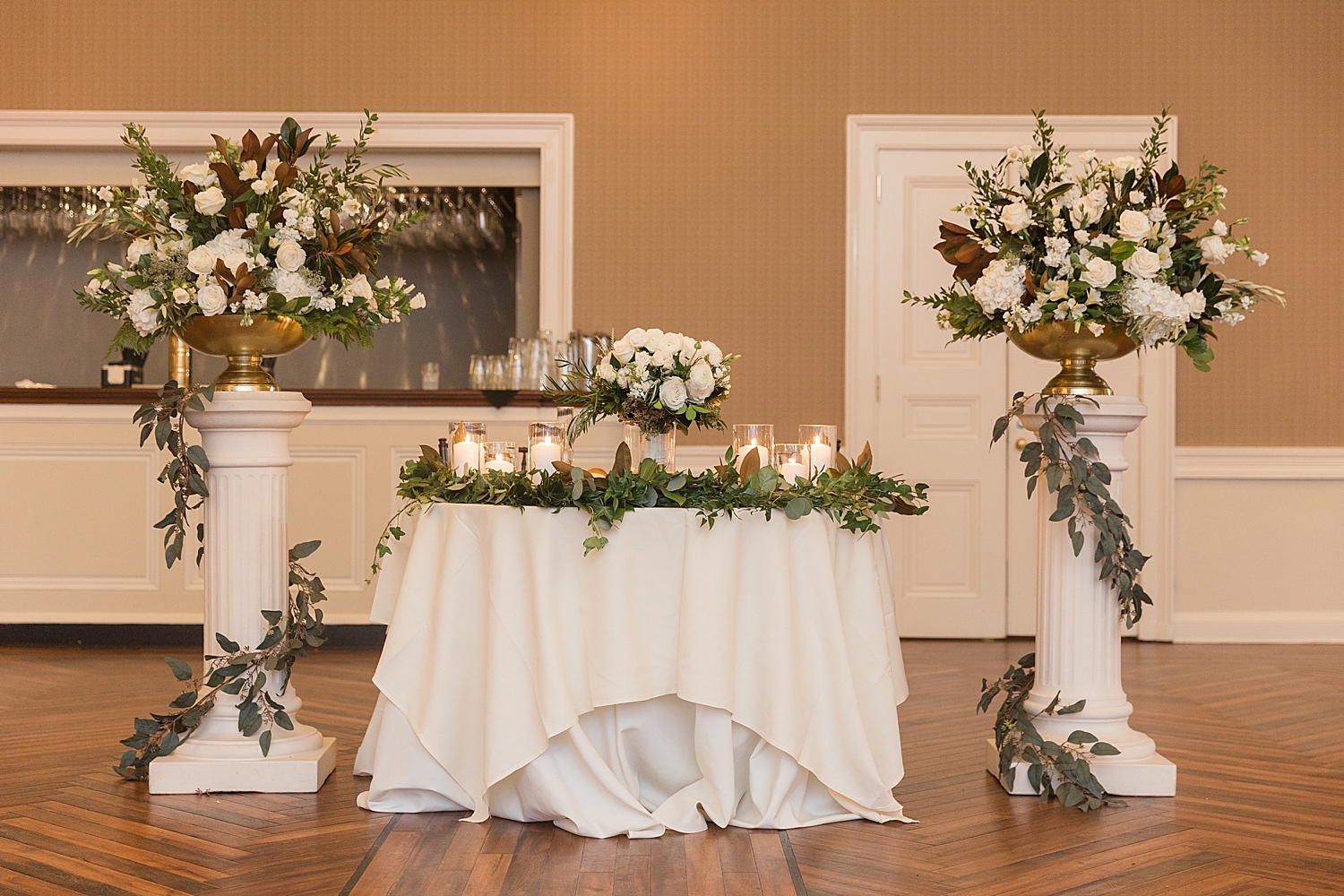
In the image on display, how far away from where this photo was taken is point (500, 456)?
3.10 meters

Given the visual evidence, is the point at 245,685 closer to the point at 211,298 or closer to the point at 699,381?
the point at 211,298

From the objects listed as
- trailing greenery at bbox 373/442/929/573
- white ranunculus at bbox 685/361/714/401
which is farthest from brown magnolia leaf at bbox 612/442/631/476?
white ranunculus at bbox 685/361/714/401

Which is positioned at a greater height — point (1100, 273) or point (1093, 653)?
point (1100, 273)

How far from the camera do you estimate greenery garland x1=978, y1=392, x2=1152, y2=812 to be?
10.1ft

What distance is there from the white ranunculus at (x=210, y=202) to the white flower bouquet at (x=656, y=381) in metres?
1.01

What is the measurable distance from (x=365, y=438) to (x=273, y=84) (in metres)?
1.89

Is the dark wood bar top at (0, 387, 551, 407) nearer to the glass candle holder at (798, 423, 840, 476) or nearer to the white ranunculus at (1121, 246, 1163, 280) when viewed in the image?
the glass candle holder at (798, 423, 840, 476)

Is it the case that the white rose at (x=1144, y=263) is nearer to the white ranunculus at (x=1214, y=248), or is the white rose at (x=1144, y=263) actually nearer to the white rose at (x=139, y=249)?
the white ranunculus at (x=1214, y=248)

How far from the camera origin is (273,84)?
19.2 feet

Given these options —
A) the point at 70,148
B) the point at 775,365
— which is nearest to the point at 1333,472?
the point at 775,365

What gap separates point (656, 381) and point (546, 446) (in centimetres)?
33

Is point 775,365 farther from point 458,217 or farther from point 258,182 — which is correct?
point 258,182

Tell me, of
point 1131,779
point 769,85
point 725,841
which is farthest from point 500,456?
point 769,85

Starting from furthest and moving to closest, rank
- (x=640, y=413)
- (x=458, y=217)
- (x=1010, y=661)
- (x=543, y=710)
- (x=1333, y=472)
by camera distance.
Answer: (x=458, y=217)
(x=1333, y=472)
(x=1010, y=661)
(x=640, y=413)
(x=543, y=710)
